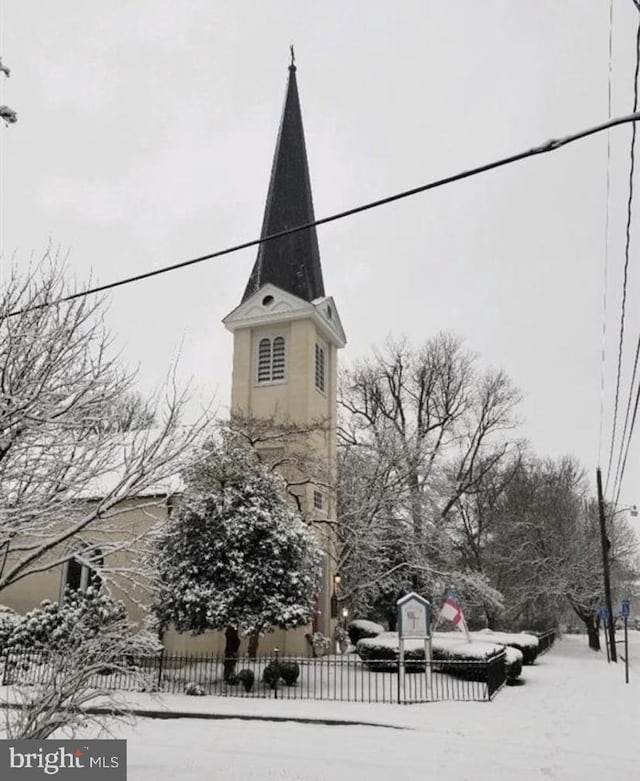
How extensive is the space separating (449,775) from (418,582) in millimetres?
21700

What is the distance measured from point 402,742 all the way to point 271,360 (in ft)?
61.9

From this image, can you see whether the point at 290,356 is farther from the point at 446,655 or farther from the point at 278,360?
the point at 446,655

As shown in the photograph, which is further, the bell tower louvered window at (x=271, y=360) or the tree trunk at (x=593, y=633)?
the tree trunk at (x=593, y=633)

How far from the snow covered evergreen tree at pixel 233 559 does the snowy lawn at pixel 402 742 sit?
2431 millimetres

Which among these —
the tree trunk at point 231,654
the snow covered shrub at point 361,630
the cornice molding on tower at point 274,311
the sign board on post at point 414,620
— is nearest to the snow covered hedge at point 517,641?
the snow covered shrub at point 361,630

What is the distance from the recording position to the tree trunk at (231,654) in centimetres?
1723

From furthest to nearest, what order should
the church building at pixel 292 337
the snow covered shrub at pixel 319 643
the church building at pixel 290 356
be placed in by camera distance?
the church building at pixel 292 337 → the church building at pixel 290 356 → the snow covered shrub at pixel 319 643

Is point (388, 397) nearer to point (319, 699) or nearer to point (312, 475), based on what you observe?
point (312, 475)

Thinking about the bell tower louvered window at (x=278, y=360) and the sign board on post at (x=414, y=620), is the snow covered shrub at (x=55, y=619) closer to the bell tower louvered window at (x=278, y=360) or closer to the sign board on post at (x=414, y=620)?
the sign board on post at (x=414, y=620)

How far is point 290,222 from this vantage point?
100 ft

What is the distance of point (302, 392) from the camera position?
88.4 ft

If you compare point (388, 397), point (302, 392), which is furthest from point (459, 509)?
point (302, 392)

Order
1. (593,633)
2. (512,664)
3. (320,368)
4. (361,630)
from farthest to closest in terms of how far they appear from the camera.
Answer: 1. (593,633)
2. (320,368)
3. (361,630)
4. (512,664)

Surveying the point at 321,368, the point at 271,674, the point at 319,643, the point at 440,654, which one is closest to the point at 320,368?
the point at 321,368
